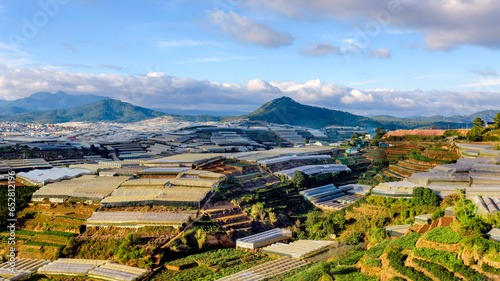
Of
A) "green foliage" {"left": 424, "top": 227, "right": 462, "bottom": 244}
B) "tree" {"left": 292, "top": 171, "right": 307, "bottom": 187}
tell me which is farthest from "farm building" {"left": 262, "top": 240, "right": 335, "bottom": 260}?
"tree" {"left": 292, "top": 171, "right": 307, "bottom": 187}

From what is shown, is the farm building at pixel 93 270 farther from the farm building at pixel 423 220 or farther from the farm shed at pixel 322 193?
the farm shed at pixel 322 193

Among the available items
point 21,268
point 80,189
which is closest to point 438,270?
point 21,268

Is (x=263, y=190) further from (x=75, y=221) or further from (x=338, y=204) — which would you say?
(x=75, y=221)

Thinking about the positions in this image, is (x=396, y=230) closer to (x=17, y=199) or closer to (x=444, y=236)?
(x=444, y=236)

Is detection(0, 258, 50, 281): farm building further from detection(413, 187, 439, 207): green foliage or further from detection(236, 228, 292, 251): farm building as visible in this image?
detection(413, 187, 439, 207): green foliage

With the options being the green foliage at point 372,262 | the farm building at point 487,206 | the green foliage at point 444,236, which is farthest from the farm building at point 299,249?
the farm building at point 487,206

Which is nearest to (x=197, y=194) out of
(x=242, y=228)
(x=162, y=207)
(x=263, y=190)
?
(x=162, y=207)
